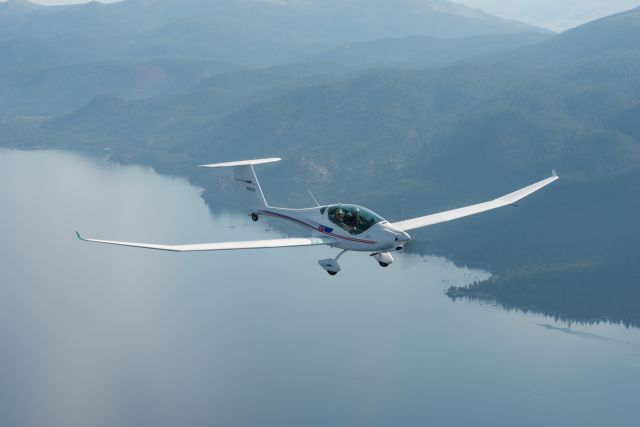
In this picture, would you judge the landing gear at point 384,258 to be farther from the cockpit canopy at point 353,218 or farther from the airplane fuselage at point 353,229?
the cockpit canopy at point 353,218

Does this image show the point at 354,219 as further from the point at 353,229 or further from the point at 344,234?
the point at 344,234

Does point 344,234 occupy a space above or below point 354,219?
below

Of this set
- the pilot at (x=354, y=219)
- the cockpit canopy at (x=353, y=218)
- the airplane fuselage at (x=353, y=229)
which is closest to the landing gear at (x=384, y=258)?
the airplane fuselage at (x=353, y=229)

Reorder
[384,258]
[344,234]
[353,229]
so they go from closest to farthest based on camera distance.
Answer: [353,229] < [384,258] < [344,234]

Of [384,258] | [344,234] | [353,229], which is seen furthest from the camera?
[344,234]

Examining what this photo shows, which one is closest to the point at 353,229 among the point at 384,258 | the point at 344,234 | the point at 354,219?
the point at 354,219

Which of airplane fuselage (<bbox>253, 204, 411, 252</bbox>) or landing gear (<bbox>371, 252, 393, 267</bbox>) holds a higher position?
airplane fuselage (<bbox>253, 204, 411, 252</bbox>)

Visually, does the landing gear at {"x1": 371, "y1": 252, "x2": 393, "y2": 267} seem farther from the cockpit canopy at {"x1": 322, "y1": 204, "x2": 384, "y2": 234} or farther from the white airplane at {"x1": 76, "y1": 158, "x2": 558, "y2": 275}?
the cockpit canopy at {"x1": 322, "y1": 204, "x2": 384, "y2": 234}

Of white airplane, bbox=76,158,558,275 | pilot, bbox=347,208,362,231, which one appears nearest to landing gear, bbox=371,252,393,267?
white airplane, bbox=76,158,558,275

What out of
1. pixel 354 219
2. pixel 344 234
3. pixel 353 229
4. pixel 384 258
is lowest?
pixel 384 258
